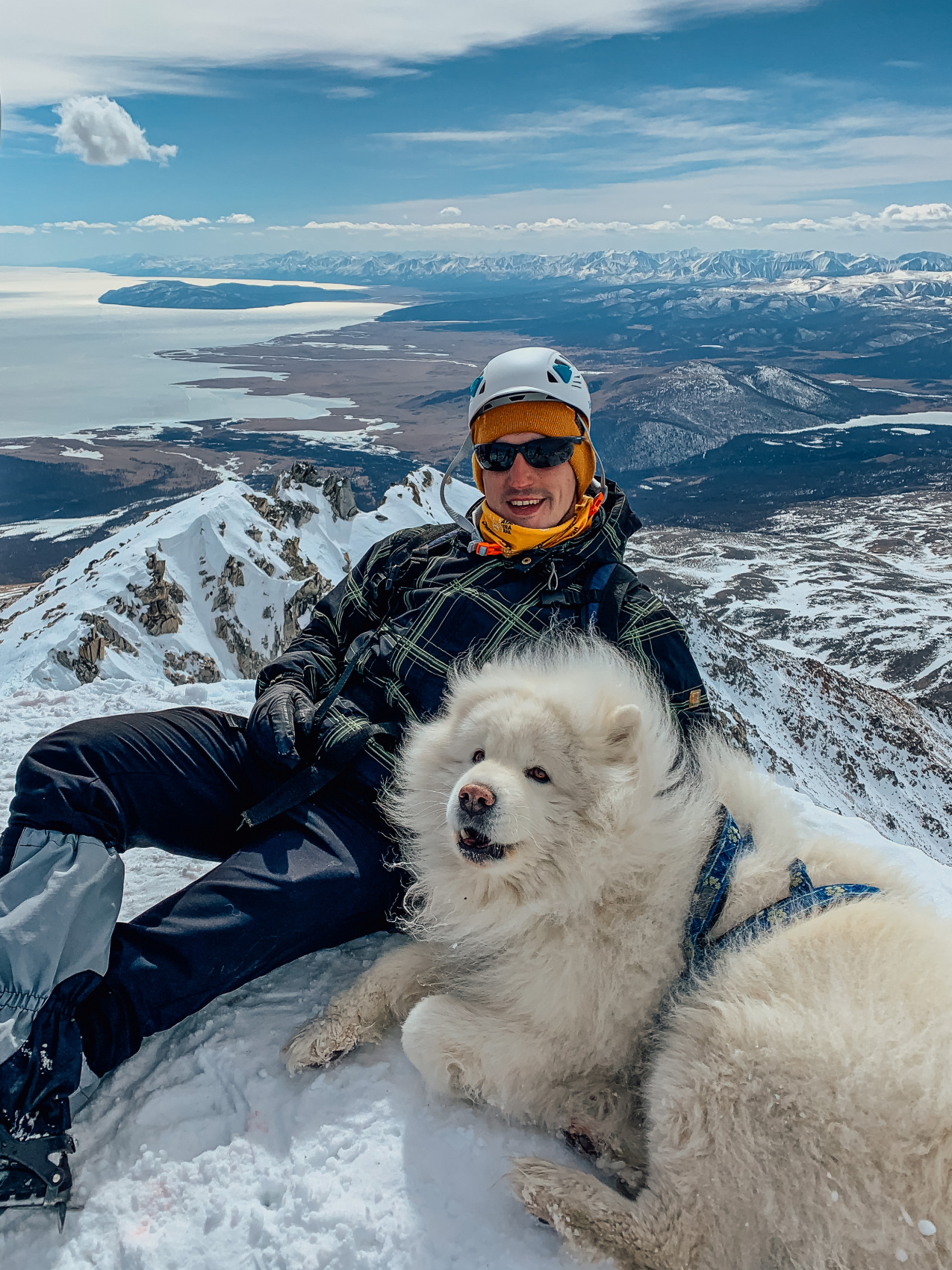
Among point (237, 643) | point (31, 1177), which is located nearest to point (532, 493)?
point (31, 1177)

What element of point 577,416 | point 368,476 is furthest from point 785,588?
point 577,416

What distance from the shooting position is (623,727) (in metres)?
2.53

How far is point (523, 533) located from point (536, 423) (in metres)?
0.65

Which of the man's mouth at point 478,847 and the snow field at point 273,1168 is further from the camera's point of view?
the man's mouth at point 478,847

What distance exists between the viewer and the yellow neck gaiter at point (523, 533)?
373 cm

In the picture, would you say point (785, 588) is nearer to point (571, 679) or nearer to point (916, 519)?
point (916, 519)

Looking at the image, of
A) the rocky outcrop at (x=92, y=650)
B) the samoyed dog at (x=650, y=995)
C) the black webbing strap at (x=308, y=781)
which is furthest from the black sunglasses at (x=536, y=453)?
the rocky outcrop at (x=92, y=650)

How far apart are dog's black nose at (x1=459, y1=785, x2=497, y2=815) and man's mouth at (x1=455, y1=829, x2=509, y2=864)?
0.30 ft

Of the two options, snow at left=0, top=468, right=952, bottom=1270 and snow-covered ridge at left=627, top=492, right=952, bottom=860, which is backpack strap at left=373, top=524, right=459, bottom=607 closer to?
snow at left=0, top=468, right=952, bottom=1270

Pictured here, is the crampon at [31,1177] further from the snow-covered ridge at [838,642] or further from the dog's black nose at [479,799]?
the snow-covered ridge at [838,642]

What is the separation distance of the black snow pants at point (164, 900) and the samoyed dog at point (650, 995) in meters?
0.33

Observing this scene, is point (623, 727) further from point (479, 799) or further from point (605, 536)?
point (605, 536)

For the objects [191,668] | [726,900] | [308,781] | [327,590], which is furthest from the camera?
[327,590]

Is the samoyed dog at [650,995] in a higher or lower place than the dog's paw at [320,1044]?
higher
